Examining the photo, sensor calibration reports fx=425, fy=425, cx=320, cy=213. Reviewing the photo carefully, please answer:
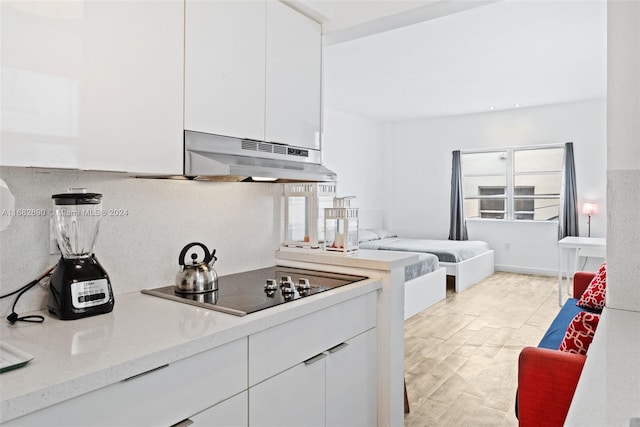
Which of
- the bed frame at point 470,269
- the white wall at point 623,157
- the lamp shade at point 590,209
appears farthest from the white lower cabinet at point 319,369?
the lamp shade at point 590,209

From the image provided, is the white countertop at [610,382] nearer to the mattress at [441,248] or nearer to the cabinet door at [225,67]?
the cabinet door at [225,67]

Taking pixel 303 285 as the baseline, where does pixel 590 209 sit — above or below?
above

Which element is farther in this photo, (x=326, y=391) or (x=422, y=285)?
(x=422, y=285)

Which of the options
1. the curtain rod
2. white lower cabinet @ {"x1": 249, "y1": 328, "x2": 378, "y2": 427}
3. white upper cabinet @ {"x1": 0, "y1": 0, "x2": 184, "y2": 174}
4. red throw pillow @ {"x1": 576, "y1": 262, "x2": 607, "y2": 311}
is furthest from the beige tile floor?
the curtain rod

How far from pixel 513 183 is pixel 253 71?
6426 mm

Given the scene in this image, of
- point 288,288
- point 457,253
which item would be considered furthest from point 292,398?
point 457,253

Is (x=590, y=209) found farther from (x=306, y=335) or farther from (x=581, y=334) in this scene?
(x=306, y=335)

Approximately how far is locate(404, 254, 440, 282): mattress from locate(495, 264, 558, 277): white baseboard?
2413mm

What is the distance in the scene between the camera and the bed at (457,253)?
228 inches

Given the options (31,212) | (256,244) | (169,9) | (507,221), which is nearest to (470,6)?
(169,9)

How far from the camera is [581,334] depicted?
1598 millimetres

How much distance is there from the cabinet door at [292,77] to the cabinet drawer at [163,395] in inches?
43.2

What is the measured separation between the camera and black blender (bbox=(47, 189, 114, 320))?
138 centimetres

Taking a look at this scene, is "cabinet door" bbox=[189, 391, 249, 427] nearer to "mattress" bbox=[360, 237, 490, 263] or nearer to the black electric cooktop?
the black electric cooktop
